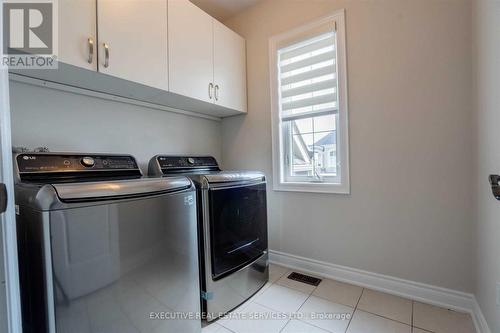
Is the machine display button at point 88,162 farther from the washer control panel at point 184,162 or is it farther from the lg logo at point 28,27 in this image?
the lg logo at point 28,27

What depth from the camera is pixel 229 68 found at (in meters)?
2.16

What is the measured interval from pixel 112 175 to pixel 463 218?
224 cm

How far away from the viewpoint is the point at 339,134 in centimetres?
189

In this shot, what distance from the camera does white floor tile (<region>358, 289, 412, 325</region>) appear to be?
1.44m

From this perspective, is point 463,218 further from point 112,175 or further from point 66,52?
point 66,52

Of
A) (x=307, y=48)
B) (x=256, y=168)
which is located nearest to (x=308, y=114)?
(x=307, y=48)

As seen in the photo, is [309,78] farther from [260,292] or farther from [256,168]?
[260,292]

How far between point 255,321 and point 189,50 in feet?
6.47

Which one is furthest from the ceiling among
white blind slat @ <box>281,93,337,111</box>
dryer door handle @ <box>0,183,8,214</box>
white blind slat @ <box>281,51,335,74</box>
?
dryer door handle @ <box>0,183,8,214</box>

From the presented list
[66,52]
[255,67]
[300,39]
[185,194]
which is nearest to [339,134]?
[300,39]

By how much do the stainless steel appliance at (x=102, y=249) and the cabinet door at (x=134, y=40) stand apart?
0.60m

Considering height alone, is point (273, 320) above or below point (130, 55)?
below

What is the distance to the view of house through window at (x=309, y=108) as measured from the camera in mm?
1939

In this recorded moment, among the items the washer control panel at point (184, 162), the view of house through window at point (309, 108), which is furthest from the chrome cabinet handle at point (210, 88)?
the view of house through window at point (309, 108)
